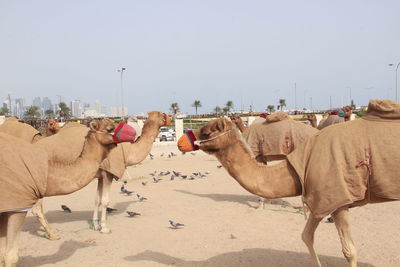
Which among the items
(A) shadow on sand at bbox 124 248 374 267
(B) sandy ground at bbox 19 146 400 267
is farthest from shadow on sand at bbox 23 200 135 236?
(A) shadow on sand at bbox 124 248 374 267

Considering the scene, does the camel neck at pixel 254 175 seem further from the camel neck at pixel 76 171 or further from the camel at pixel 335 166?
the camel neck at pixel 76 171

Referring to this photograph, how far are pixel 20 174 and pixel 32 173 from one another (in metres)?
0.15

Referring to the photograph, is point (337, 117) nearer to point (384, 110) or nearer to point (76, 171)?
point (384, 110)

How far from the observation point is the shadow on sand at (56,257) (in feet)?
22.3

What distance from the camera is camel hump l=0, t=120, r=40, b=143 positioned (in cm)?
913

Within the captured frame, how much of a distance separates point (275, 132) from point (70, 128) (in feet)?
16.5

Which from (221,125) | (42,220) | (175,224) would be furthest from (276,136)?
(42,220)

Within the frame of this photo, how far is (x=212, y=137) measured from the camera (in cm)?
490

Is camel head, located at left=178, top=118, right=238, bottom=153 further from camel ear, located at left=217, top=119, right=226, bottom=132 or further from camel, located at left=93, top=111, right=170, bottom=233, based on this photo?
camel, located at left=93, top=111, right=170, bottom=233

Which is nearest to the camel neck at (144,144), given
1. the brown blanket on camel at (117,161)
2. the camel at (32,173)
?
the brown blanket on camel at (117,161)

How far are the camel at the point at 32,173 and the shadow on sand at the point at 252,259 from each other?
2.08 meters

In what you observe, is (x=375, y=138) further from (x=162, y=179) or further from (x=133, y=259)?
(x=162, y=179)

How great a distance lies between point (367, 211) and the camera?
30.8 ft

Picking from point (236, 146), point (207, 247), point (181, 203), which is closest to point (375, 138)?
point (236, 146)
